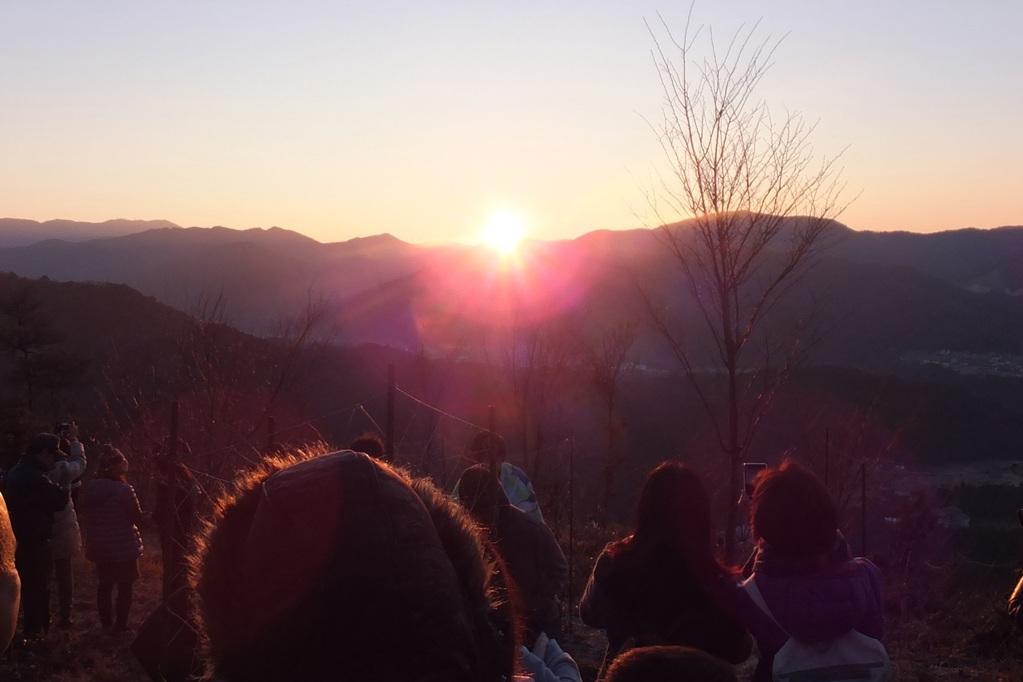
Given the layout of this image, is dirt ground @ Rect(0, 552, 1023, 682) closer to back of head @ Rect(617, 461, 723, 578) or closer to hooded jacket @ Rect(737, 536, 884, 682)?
back of head @ Rect(617, 461, 723, 578)

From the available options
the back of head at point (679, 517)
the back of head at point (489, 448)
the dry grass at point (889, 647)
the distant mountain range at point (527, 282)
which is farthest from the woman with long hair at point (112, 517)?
the back of head at point (679, 517)

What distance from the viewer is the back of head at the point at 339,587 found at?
0.99 meters

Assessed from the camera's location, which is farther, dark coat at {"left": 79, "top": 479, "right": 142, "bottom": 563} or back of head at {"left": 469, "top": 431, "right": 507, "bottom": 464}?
dark coat at {"left": 79, "top": 479, "right": 142, "bottom": 563}

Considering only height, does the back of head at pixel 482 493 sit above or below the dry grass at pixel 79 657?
above

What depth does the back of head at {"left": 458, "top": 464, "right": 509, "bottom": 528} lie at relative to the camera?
4.10 m

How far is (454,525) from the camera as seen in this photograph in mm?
1114

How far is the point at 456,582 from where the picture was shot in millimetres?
1050

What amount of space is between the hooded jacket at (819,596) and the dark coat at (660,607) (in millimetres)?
230

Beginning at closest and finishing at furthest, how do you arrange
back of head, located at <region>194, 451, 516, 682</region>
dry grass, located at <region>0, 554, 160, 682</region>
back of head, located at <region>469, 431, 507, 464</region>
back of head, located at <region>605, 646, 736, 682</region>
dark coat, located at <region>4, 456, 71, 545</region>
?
back of head, located at <region>194, 451, 516, 682</region>, back of head, located at <region>605, 646, 736, 682</region>, back of head, located at <region>469, 431, 507, 464</region>, dry grass, located at <region>0, 554, 160, 682</region>, dark coat, located at <region>4, 456, 71, 545</region>

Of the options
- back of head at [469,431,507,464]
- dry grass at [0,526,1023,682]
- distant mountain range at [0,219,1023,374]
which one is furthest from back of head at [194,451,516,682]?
distant mountain range at [0,219,1023,374]

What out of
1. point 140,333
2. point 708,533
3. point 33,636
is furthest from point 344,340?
point 708,533

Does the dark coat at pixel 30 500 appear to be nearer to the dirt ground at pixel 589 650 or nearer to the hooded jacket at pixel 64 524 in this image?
the hooded jacket at pixel 64 524

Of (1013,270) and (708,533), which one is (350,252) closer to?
(1013,270)

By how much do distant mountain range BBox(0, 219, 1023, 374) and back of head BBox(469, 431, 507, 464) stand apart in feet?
8.67
